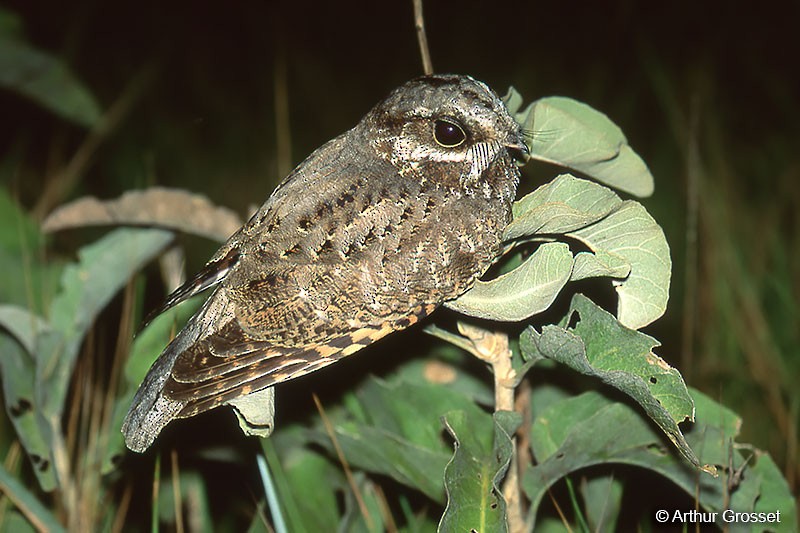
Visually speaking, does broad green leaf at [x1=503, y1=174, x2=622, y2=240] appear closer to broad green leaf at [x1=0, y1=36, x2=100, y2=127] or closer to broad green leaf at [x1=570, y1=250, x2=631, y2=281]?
broad green leaf at [x1=570, y1=250, x2=631, y2=281]

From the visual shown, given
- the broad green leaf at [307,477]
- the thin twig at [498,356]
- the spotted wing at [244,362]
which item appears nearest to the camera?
the spotted wing at [244,362]

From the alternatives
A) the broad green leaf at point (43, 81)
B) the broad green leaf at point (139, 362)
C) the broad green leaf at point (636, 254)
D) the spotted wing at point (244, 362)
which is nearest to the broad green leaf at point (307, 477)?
the broad green leaf at point (139, 362)

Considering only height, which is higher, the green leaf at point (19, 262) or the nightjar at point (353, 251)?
the green leaf at point (19, 262)

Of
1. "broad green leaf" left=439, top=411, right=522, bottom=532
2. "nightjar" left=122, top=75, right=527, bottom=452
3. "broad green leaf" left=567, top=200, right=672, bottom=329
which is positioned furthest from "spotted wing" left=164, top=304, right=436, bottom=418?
"broad green leaf" left=567, top=200, right=672, bottom=329

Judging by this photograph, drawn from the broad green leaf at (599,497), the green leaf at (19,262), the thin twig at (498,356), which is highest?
the green leaf at (19,262)

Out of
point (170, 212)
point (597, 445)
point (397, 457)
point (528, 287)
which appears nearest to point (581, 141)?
point (528, 287)

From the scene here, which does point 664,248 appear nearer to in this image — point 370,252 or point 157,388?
point 370,252

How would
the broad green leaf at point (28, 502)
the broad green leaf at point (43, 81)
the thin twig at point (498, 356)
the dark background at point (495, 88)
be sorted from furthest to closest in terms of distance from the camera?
the dark background at point (495, 88) < the broad green leaf at point (43, 81) < the broad green leaf at point (28, 502) < the thin twig at point (498, 356)

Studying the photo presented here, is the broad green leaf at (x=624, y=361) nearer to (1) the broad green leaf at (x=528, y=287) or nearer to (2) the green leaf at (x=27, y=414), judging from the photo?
(1) the broad green leaf at (x=528, y=287)
